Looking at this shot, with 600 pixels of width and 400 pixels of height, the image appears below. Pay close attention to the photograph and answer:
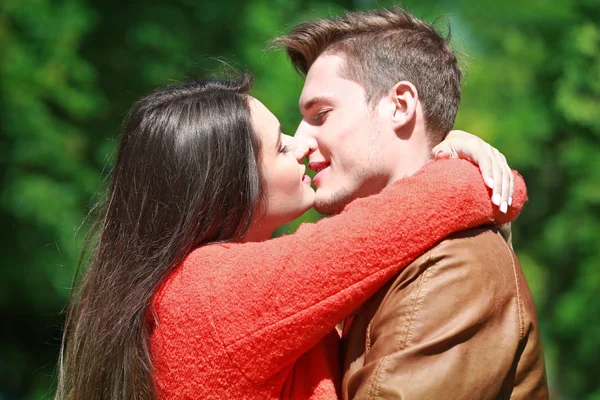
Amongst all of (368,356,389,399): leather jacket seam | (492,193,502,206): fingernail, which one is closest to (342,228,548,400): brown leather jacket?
(368,356,389,399): leather jacket seam

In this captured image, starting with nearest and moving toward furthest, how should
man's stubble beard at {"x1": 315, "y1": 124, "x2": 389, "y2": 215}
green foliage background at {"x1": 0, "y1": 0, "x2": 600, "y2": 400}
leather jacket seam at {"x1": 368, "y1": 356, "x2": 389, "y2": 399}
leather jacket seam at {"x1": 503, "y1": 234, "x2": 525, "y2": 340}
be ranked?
leather jacket seam at {"x1": 368, "y1": 356, "x2": 389, "y2": 399} → leather jacket seam at {"x1": 503, "y1": 234, "x2": 525, "y2": 340} → man's stubble beard at {"x1": 315, "y1": 124, "x2": 389, "y2": 215} → green foliage background at {"x1": 0, "y1": 0, "x2": 600, "y2": 400}

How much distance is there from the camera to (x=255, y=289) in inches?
90.4

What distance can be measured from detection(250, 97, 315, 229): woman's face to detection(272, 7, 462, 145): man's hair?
388 mm

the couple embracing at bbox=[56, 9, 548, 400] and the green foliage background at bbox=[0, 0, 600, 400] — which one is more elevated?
the couple embracing at bbox=[56, 9, 548, 400]

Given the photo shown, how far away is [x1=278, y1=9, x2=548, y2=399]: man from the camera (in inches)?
86.8

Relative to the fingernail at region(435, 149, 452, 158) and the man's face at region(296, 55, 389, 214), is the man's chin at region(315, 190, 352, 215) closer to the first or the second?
the man's face at region(296, 55, 389, 214)

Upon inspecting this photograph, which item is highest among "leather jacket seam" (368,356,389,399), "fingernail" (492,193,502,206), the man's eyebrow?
the man's eyebrow

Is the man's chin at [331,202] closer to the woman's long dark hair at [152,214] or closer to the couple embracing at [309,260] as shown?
the couple embracing at [309,260]

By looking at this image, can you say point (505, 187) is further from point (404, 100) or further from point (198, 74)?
point (198, 74)

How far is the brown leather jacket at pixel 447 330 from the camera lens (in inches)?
Result: 85.7

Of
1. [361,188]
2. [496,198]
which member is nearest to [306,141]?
[361,188]

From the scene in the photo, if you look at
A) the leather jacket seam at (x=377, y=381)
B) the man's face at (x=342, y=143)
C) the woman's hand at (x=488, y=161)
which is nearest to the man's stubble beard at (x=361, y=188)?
the man's face at (x=342, y=143)

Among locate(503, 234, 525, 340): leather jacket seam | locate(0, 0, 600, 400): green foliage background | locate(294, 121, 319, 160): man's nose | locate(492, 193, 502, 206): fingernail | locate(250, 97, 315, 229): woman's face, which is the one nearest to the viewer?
locate(503, 234, 525, 340): leather jacket seam

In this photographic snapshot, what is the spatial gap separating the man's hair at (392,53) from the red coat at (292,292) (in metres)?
0.65
